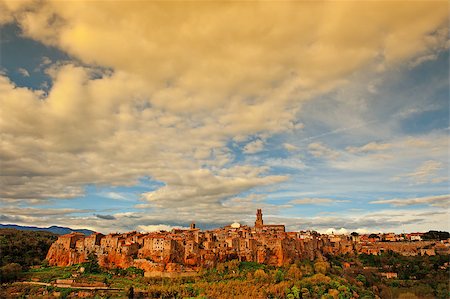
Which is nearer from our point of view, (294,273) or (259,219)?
(294,273)

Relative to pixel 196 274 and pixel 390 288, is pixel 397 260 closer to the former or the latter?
pixel 390 288

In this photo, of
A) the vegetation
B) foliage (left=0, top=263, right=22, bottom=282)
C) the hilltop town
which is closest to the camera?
the vegetation

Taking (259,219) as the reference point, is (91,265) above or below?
below

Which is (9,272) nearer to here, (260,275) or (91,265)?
(91,265)

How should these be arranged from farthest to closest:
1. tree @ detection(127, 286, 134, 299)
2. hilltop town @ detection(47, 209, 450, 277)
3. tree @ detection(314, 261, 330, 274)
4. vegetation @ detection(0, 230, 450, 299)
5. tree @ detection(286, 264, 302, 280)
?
tree @ detection(314, 261, 330, 274)
hilltop town @ detection(47, 209, 450, 277)
tree @ detection(286, 264, 302, 280)
vegetation @ detection(0, 230, 450, 299)
tree @ detection(127, 286, 134, 299)

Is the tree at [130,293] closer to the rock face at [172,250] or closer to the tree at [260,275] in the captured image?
the rock face at [172,250]

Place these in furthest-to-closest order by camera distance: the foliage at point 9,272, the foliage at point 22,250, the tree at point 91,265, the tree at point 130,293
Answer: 1. the foliage at point 22,250
2. the tree at point 91,265
3. the foliage at point 9,272
4. the tree at point 130,293

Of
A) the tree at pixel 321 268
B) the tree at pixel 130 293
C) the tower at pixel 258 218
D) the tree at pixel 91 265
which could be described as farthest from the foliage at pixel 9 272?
the tower at pixel 258 218

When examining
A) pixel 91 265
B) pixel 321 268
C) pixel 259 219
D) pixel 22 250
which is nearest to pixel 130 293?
pixel 91 265

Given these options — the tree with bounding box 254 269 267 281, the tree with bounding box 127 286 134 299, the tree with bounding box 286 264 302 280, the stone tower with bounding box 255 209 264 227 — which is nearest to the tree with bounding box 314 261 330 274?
the tree with bounding box 286 264 302 280

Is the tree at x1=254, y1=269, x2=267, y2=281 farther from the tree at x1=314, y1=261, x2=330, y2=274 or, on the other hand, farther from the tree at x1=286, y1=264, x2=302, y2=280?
the tree at x1=314, y1=261, x2=330, y2=274

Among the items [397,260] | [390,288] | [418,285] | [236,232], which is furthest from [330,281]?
[397,260]

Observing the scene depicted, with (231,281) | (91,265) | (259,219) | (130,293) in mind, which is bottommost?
(130,293)

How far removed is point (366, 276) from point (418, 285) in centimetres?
679
